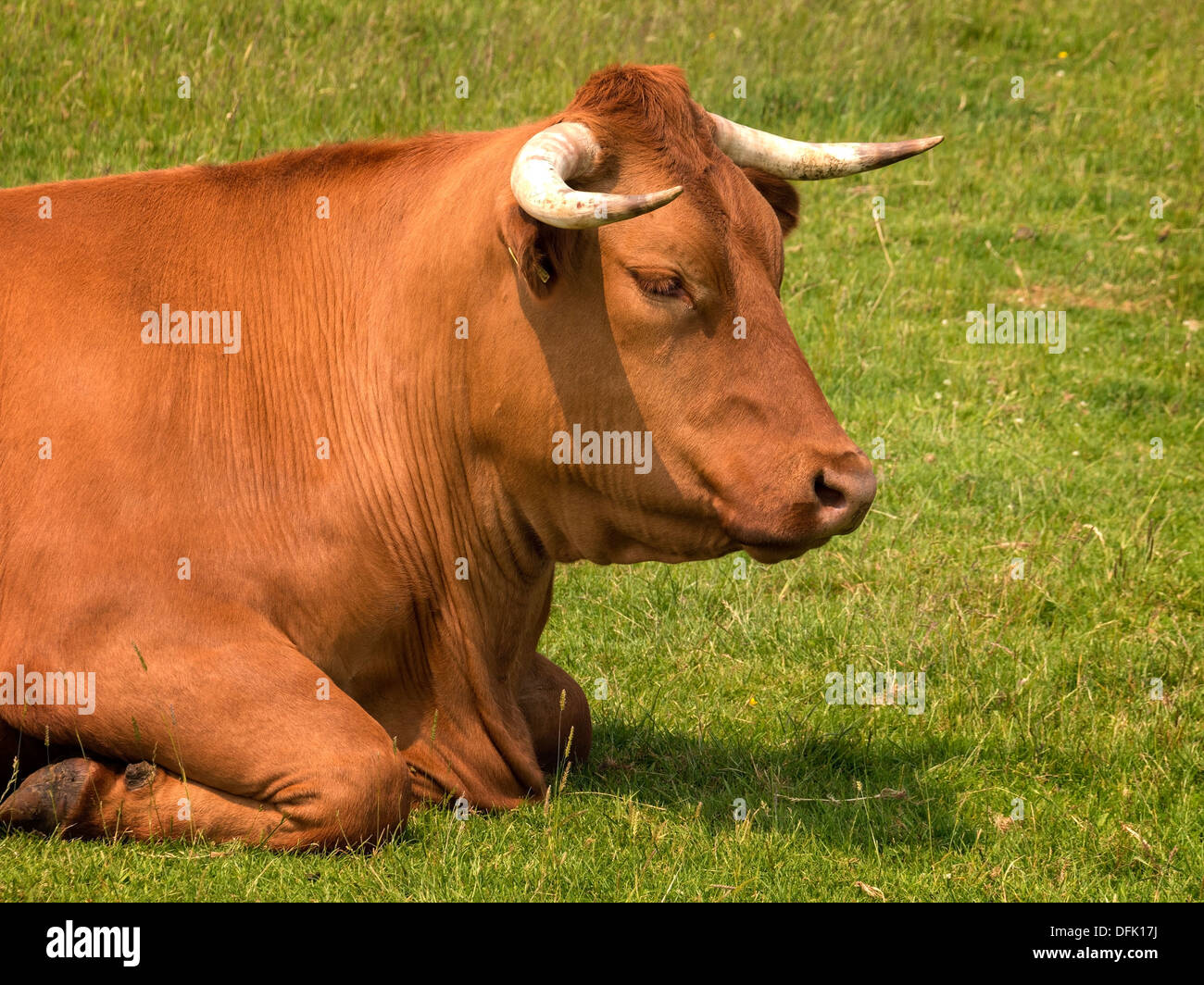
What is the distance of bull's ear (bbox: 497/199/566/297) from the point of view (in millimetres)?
4656

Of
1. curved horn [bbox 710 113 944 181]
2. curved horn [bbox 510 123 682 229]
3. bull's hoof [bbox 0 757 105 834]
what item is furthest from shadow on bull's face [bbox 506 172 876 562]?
bull's hoof [bbox 0 757 105 834]

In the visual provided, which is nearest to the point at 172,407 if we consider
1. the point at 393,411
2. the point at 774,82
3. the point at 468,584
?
the point at 393,411

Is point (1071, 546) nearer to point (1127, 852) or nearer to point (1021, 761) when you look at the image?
point (1021, 761)

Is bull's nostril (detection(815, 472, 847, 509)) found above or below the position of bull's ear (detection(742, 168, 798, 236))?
below

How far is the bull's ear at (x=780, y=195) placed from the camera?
18.3ft

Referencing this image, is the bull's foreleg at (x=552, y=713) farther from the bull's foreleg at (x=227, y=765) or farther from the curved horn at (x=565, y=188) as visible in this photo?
the curved horn at (x=565, y=188)

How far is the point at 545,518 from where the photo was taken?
5.20 m

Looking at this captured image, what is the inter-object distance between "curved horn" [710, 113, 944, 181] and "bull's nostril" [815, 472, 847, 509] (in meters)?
1.32

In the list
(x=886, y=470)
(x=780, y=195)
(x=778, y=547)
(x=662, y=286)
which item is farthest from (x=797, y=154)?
(x=886, y=470)

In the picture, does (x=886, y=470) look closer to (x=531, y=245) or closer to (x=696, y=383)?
(x=696, y=383)

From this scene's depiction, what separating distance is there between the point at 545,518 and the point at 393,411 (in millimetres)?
655

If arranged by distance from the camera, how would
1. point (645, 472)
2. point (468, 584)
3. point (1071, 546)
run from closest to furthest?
point (645, 472) < point (468, 584) < point (1071, 546)

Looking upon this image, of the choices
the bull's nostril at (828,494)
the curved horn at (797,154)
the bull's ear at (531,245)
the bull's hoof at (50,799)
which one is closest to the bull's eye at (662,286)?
the bull's ear at (531,245)

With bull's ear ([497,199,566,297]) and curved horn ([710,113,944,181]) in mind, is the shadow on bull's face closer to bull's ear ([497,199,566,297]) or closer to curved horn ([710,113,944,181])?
bull's ear ([497,199,566,297])
